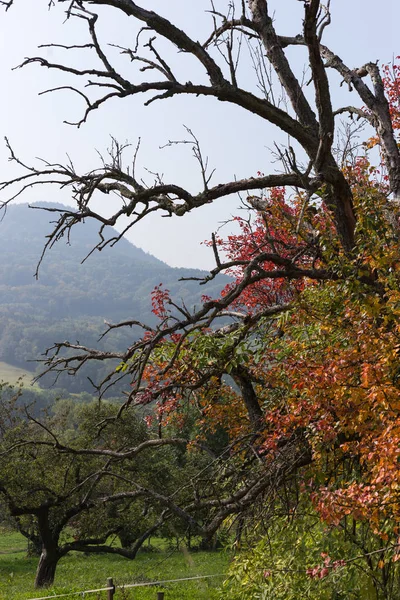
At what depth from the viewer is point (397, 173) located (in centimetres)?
952

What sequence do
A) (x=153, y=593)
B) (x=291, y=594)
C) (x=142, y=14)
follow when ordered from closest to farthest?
(x=142, y=14) < (x=291, y=594) < (x=153, y=593)

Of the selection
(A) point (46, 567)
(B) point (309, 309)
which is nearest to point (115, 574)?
(A) point (46, 567)

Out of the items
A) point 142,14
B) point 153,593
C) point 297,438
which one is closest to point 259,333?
point 297,438

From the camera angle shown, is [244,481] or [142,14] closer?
[142,14]

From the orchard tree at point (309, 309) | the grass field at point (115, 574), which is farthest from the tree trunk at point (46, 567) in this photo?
the orchard tree at point (309, 309)

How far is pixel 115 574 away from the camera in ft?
84.2

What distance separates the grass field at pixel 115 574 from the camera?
16688 mm

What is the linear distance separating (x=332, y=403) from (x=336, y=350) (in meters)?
0.67

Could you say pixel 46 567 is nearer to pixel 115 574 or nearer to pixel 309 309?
pixel 115 574

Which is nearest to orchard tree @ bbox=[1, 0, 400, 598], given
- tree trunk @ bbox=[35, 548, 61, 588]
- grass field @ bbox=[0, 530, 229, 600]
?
grass field @ bbox=[0, 530, 229, 600]

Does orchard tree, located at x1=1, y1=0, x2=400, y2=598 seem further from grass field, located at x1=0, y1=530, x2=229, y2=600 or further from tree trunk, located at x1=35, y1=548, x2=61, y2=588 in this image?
tree trunk, located at x1=35, y1=548, x2=61, y2=588

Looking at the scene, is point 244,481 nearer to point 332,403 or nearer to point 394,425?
point 332,403

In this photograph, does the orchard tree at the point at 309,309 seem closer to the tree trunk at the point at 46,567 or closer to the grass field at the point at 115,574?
the grass field at the point at 115,574

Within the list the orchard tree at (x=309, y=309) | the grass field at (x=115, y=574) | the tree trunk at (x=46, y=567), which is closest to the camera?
the orchard tree at (x=309, y=309)
